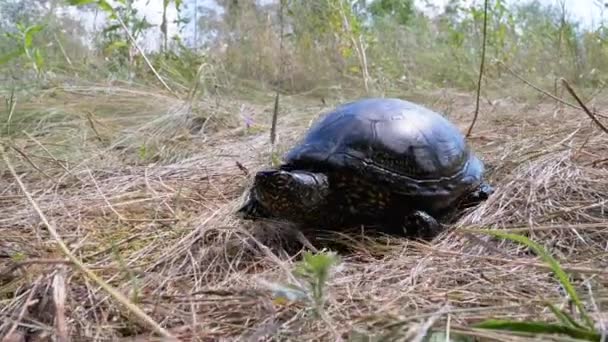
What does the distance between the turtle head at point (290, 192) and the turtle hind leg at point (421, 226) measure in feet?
0.86

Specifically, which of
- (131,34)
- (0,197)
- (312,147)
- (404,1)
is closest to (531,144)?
(312,147)

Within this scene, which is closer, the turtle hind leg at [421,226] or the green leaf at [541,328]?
the green leaf at [541,328]

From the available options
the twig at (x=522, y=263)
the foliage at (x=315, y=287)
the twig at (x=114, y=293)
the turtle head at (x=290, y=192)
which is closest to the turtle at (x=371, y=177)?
the turtle head at (x=290, y=192)

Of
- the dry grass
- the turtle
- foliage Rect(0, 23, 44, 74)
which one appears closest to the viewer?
the dry grass

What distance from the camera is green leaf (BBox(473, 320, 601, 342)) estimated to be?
86 centimetres

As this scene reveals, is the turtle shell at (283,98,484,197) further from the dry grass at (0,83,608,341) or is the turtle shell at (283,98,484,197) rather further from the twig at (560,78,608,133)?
the twig at (560,78,608,133)

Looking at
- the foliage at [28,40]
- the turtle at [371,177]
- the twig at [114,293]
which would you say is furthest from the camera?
the foliage at [28,40]

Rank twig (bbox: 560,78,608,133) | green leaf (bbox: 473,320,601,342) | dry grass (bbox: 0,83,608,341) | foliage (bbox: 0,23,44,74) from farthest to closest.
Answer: foliage (bbox: 0,23,44,74), twig (bbox: 560,78,608,133), dry grass (bbox: 0,83,608,341), green leaf (bbox: 473,320,601,342)

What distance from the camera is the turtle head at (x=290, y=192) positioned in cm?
165

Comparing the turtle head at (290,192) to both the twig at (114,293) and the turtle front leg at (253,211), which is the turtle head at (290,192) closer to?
the turtle front leg at (253,211)

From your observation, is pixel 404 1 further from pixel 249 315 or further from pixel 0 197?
pixel 249 315

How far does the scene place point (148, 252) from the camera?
1.70 meters

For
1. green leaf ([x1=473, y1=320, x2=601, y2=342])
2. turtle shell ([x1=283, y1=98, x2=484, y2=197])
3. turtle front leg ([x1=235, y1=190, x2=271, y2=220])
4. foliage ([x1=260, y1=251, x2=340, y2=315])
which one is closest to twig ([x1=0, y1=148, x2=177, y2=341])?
foliage ([x1=260, y1=251, x2=340, y2=315])

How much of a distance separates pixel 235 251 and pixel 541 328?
0.96 m
